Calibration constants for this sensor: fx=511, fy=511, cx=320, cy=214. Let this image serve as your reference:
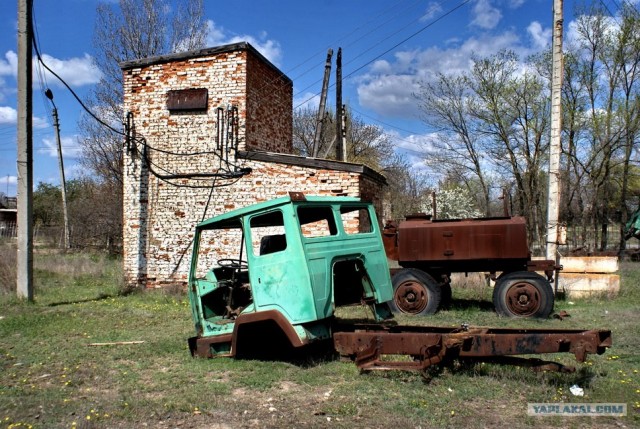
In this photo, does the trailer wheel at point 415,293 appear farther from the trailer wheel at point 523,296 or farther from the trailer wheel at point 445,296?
the trailer wheel at point 523,296

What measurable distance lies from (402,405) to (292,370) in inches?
64.0

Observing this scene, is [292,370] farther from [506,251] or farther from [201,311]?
[506,251]

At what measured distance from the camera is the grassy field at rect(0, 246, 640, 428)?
4.39m

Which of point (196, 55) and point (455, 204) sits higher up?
point (196, 55)

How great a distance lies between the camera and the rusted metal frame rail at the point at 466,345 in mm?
4730

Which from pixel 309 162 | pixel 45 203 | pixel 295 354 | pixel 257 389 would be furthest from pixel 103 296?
pixel 45 203

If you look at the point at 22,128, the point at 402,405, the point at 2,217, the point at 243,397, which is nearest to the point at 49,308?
the point at 22,128

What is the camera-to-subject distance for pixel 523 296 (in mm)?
8867

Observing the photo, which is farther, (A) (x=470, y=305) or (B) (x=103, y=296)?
(B) (x=103, y=296)

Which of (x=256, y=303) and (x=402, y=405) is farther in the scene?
(x=256, y=303)

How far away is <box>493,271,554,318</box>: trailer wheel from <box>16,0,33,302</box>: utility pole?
9.41 metres

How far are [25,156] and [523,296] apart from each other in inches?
404

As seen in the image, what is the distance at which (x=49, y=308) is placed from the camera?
1038 centimetres
